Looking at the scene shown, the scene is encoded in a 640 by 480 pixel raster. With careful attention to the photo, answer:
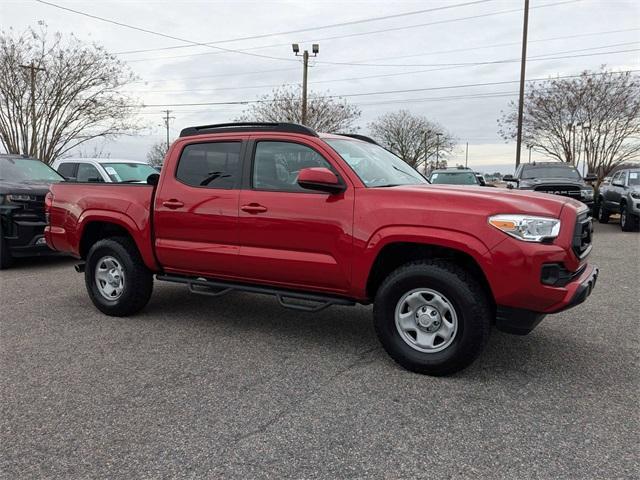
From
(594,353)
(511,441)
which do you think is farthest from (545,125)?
(511,441)

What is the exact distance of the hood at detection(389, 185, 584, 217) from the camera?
351 cm

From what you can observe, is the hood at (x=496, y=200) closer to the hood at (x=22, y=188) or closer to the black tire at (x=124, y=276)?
the black tire at (x=124, y=276)

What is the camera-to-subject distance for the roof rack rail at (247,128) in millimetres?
Result: 4480

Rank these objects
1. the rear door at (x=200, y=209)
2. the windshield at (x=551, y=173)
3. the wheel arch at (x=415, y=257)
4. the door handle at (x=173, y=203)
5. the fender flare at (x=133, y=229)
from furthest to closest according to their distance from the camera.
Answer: the windshield at (x=551, y=173), the fender flare at (x=133, y=229), the door handle at (x=173, y=203), the rear door at (x=200, y=209), the wheel arch at (x=415, y=257)

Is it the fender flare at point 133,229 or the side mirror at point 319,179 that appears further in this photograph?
the fender flare at point 133,229

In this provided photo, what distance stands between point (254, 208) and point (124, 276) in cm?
180

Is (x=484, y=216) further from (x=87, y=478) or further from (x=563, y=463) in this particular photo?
(x=87, y=478)

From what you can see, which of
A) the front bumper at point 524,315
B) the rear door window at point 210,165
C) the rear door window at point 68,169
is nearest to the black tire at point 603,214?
the front bumper at point 524,315

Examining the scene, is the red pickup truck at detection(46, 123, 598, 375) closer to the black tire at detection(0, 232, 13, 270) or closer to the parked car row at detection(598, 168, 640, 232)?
the black tire at detection(0, 232, 13, 270)

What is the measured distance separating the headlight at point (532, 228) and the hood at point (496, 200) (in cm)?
4

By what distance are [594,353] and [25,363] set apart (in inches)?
181

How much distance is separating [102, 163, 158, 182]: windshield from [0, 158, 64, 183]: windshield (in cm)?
140

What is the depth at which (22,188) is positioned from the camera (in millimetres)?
8281

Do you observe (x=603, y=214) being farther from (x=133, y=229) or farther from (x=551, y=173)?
(x=133, y=229)
